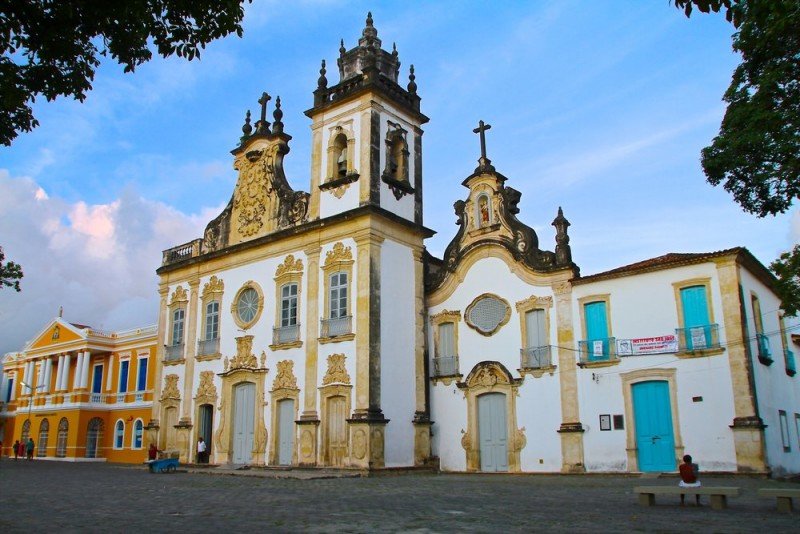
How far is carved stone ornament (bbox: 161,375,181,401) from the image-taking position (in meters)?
25.3

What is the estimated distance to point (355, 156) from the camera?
72.1 ft

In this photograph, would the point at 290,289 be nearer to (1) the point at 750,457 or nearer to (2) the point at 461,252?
(2) the point at 461,252

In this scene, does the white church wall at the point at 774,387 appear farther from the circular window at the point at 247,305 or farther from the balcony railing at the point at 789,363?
the circular window at the point at 247,305

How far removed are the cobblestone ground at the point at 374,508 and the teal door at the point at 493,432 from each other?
423cm

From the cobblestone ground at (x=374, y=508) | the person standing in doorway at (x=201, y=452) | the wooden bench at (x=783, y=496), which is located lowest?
the cobblestone ground at (x=374, y=508)

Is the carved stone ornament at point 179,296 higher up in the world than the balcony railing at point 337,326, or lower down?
higher up

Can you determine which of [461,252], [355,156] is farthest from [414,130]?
[461,252]

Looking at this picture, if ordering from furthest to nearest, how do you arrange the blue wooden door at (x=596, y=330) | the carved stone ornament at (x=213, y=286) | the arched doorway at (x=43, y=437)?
1. the arched doorway at (x=43, y=437)
2. the carved stone ornament at (x=213, y=286)
3. the blue wooden door at (x=596, y=330)

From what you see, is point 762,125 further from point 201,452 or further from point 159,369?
point 159,369

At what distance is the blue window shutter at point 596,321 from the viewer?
62.1 feet

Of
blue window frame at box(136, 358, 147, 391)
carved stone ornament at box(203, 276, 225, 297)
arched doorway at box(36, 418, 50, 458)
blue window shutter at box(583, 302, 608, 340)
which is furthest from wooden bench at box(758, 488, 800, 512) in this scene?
arched doorway at box(36, 418, 50, 458)

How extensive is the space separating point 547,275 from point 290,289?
8.21m

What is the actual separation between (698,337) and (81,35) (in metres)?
15.5

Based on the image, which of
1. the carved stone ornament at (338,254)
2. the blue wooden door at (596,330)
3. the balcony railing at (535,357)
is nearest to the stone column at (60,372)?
the carved stone ornament at (338,254)
